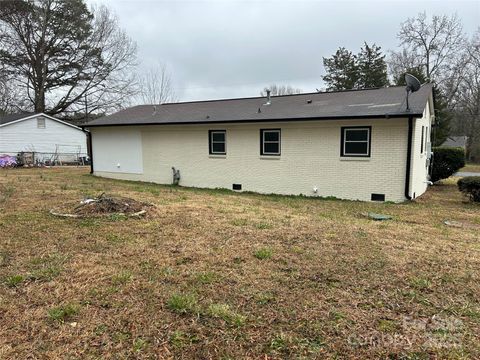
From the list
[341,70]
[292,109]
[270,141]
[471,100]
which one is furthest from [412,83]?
[471,100]

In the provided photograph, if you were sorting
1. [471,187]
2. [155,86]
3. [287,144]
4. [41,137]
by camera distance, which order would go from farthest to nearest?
1. [155,86]
2. [41,137]
3. [287,144]
4. [471,187]

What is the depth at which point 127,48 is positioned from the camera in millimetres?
32719

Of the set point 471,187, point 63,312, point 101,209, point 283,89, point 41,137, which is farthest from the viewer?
point 283,89

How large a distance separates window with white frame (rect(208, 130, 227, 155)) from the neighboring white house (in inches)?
736

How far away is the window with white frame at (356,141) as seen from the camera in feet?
34.9

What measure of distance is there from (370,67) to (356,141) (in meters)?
31.4

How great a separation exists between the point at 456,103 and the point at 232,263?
1660 inches

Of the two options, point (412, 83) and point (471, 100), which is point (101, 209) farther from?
point (471, 100)

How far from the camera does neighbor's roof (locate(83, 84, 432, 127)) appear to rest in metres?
10.6

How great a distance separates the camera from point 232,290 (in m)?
3.58

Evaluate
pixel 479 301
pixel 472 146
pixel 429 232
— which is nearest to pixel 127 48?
pixel 429 232

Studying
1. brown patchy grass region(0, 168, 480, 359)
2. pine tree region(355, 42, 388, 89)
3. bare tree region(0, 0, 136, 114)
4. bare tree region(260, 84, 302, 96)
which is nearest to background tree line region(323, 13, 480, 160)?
pine tree region(355, 42, 388, 89)

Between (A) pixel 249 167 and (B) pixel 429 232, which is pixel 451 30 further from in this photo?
(B) pixel 429 232

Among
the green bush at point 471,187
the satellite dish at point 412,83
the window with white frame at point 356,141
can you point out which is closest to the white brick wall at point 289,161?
the window with white frame at point 356,141
